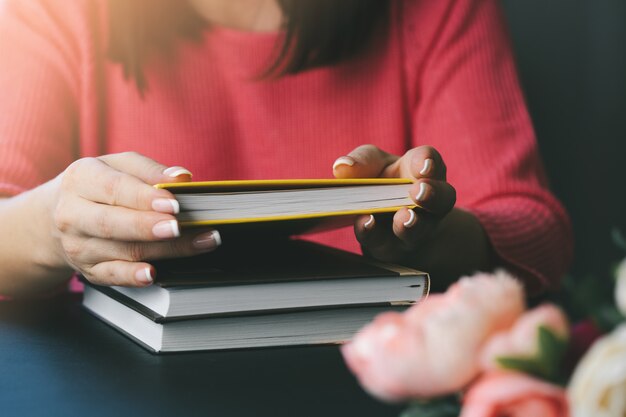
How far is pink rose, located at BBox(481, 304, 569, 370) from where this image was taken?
0.18m

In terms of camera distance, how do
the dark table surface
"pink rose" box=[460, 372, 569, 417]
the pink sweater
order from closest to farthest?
"pink rose" box=[460, 372, 569, 417] → the dark table surface → the pink sweater

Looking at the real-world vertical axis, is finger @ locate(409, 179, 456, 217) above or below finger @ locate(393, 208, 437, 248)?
above

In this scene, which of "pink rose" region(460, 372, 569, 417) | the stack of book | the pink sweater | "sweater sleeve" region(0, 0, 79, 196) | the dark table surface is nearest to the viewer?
"pink rose" region(460, 372, 569, 417)

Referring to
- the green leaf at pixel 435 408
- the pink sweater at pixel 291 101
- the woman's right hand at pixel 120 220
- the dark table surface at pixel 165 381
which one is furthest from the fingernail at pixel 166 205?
the pink sweater at pixel 291 101

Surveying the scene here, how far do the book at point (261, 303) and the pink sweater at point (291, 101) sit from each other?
58 cm

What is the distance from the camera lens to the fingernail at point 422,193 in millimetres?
564

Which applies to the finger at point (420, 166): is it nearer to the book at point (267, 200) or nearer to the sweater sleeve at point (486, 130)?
the book at point (267, 200)

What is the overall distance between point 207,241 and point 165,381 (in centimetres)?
11

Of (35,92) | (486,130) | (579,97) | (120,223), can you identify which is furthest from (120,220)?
(579,97)

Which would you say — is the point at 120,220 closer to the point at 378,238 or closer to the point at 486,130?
the point at 378,238

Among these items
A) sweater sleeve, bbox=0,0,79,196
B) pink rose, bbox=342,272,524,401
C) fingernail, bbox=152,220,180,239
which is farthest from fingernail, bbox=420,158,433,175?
sweater sleeve, bbox=0,0,79,196

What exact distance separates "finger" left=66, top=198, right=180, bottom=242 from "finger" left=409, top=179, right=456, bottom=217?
18 cm

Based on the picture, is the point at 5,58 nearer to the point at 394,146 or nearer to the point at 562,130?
the point at 394,146

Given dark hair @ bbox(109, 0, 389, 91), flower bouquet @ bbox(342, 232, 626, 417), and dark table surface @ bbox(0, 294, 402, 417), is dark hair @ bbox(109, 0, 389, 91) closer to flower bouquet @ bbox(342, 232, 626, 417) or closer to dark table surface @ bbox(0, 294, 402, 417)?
dark table surface @ bbox(0, 294, 402, 417)
